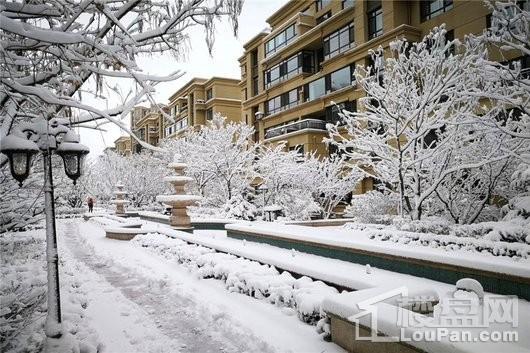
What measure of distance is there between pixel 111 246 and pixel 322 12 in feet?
99.2

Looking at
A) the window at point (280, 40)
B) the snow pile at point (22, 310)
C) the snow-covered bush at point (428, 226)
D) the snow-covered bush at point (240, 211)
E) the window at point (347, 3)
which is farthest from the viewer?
the window at point (280, 40)

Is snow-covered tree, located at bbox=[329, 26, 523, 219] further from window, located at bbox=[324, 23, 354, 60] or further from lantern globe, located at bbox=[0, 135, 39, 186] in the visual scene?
window, located at bbox=[324, 23, 354, 60]

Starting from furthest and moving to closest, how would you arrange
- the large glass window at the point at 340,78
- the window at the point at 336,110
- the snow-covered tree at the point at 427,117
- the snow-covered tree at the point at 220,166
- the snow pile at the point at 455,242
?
the large glass window at the point at 340,78 < the window at the point at 336,110 < the snow-covered tree at the point at 220,166 < the snow-covered tree at the point at 427,117 < the snow pile at the point at 455,242

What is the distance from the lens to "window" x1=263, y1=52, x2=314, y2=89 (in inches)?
1435

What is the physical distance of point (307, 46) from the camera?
3559 centimetres

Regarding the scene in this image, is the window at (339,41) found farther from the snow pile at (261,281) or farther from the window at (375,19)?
the snow pile at (261,281)

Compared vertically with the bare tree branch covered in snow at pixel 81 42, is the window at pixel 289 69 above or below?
above

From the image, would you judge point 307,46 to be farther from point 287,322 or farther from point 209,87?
point 287,322

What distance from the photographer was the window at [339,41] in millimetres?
30344

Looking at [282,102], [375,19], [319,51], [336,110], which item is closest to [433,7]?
[375,19]

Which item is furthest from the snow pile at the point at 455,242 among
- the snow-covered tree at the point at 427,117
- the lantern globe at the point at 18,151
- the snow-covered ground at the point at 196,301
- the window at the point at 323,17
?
the window at the point at 323,17

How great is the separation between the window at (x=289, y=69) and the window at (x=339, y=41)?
3.72m

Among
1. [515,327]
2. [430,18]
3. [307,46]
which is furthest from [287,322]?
[307,46]

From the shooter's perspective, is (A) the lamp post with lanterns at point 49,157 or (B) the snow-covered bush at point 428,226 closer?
(A) the lamp post with lanterns at point 49,157
